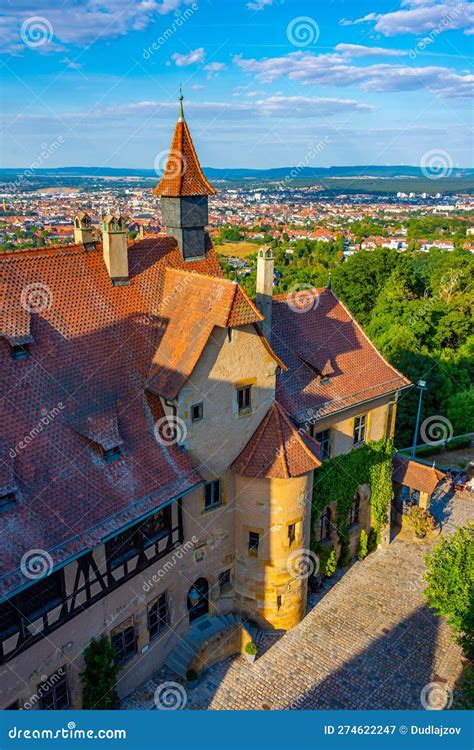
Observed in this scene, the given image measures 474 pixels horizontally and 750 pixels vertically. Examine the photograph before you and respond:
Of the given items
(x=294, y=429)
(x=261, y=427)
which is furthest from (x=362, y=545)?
(x=261, y=427)

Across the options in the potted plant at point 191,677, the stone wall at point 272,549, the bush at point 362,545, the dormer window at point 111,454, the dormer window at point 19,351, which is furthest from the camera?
the bush at point 362,545

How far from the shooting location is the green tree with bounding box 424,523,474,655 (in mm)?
21484

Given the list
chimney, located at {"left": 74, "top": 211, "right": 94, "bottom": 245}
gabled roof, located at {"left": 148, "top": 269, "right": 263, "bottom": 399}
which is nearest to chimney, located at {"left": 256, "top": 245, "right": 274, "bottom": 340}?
gabled roof, located at {"left": 148, "top": 269, "right": 263, "bottom": 399}

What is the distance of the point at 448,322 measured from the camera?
Answer: 56.3 meters

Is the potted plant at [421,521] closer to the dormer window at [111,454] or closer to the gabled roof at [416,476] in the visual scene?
the gabled roof at [416,476]

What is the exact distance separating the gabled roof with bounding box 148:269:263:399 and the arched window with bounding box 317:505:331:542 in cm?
1188

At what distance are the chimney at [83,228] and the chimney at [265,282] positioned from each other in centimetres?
734

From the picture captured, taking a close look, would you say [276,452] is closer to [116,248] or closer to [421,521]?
[116,248]

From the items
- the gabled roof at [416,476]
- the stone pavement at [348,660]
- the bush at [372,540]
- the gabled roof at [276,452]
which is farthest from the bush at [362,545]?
the gabled roof at [276,452]

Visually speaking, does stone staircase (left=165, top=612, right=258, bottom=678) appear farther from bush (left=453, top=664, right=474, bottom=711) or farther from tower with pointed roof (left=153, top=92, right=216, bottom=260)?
tower with pointed roof (left=153, top=92, right=216, bottom=260)

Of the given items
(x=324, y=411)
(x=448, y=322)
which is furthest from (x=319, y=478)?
(x=448, y=322)

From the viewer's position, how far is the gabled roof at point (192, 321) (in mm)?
20844

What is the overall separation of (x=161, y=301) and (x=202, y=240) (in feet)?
14.7

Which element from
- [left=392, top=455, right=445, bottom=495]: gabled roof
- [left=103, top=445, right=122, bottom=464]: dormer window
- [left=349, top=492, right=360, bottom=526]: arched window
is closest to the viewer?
[left=103, top=445, right=122, bottom=464]: dormer window
